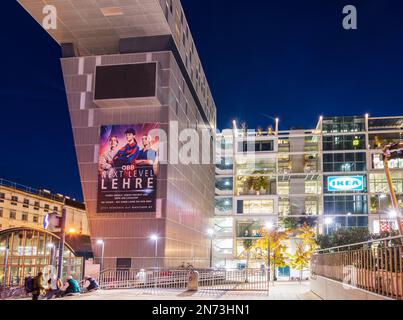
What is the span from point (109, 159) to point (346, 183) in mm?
47270

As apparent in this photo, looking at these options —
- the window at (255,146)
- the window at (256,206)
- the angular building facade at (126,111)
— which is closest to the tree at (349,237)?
the angular building facade at (126,111)

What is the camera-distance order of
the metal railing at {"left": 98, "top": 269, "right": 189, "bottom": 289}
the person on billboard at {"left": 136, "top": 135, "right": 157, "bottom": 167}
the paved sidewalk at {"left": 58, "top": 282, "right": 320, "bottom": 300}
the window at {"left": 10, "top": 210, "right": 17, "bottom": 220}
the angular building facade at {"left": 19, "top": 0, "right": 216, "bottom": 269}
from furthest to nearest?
the window at {"left": 10, "top": 210, "right": 17, "bottom": 220}, the person on billboard at {"left": 136, "top": 135, "right": 157, "bottom": 167}, the angular building facade at {"left": 19, "top": 0, "right": 216, "bottom": 269}, the metal railing at {"left": 98, "top": 269, "right": 189, "bottom": 289}, the paved sidewalk at {"left": 58, "top": 282, "right": 320, "bottom": 300}

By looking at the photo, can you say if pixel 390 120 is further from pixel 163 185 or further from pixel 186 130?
pixel 163 185

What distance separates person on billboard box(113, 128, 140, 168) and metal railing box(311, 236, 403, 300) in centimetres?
3358

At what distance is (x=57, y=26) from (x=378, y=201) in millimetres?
56768

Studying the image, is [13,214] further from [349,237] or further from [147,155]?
[349,237]

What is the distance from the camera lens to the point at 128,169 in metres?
49.9

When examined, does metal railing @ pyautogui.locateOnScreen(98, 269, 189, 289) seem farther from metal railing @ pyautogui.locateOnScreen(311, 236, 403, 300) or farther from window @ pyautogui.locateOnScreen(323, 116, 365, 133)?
window @ pyautogui.locateOnScreen(323, 116, 365, 133)

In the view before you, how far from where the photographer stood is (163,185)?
161 feet

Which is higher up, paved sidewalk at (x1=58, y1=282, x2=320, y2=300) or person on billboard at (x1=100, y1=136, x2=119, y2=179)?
person on billboard at (x1=100, y1=136, x2=119, y2=179)

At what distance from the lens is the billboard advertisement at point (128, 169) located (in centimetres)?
4912

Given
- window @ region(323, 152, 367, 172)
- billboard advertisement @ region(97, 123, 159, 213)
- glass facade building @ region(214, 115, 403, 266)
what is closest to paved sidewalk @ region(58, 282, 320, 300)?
billboard advertisement @ region(97, 123, 159, 213)

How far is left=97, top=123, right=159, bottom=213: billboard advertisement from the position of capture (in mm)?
49125

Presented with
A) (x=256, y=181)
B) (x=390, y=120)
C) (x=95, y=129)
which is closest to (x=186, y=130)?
(x=95, y=129)
